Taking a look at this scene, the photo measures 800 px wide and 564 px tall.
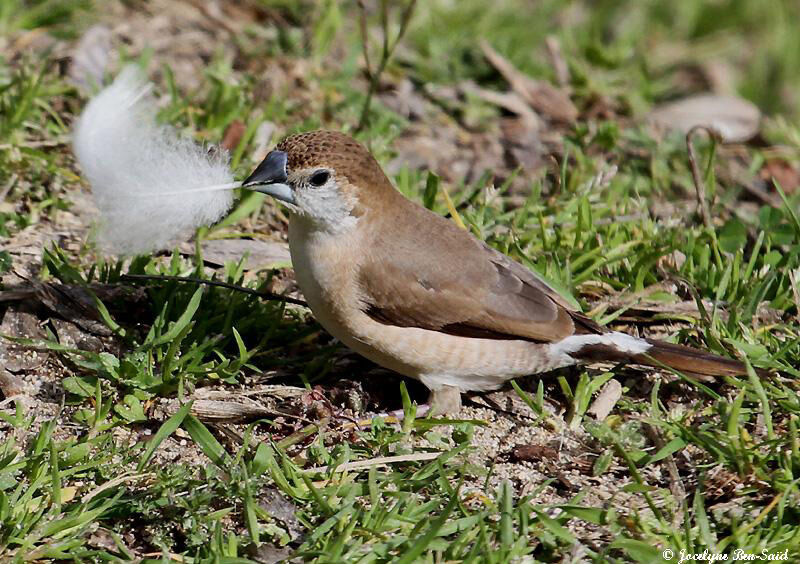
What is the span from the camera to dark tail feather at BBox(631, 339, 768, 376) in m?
4.77

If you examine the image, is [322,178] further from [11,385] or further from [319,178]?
[11,385]

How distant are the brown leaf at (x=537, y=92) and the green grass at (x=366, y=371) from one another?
4.8 inches

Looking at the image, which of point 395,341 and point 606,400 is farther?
point 606,400

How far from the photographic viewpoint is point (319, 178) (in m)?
4.70

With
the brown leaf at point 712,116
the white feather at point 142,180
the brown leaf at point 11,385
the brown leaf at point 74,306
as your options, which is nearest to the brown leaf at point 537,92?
the brown leaf at point 712,116

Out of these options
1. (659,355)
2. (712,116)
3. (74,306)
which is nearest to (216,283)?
(74,306)

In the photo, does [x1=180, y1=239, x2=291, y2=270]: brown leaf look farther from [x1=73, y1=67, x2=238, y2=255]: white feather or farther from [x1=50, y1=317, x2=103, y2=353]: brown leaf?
[x1=50, y1=317, x2=103, y2=353]: brown leaf

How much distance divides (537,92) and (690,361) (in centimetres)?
356

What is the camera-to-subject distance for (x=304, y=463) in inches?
175

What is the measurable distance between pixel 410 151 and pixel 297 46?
1.27 m

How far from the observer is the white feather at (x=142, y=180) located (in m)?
4.78

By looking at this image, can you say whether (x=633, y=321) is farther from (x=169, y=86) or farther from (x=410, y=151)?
(x=169, y=86)

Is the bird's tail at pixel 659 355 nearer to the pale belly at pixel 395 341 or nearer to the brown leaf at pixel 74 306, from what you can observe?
the pale belly at pixel 395 341

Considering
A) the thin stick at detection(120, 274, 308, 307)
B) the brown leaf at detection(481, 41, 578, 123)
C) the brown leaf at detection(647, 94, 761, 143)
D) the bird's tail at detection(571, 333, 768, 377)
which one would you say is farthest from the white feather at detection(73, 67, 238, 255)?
the brown leaf at detection(647, 94, 761, 143)
